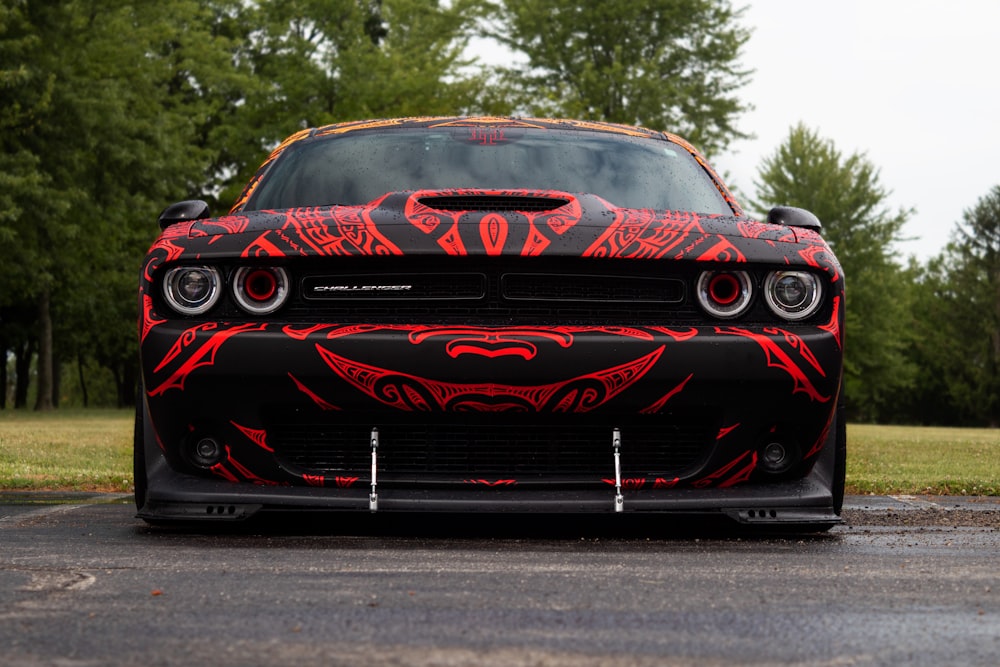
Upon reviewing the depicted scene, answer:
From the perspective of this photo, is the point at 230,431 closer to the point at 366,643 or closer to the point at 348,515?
the point at 348,515

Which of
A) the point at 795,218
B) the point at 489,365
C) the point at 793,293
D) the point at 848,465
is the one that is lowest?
the point at 848,465

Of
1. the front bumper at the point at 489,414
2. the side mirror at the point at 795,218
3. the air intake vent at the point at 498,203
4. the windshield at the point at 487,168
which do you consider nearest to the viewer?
the front bumper at the point at 489,414

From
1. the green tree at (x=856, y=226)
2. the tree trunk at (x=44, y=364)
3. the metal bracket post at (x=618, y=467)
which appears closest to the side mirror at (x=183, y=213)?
the metal bracket post at (x=618, y=467)

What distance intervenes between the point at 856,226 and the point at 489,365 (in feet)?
165

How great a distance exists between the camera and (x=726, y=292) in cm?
467

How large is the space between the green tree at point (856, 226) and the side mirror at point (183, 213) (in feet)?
156

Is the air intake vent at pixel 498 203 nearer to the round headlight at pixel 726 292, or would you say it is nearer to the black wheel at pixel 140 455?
the round headlight at pixel 726 292

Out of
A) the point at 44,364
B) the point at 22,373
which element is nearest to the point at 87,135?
the point at 44,364

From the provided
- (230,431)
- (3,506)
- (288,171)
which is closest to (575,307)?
(230,431)

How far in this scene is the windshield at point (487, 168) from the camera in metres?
5.66

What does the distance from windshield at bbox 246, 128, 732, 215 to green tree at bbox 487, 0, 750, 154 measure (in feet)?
96.4

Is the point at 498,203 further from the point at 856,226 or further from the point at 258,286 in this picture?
the point at 856,226

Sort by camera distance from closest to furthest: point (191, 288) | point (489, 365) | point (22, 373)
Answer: point (489, 365), point (191, 288), point (22, 373)

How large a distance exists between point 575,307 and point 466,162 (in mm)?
1477
